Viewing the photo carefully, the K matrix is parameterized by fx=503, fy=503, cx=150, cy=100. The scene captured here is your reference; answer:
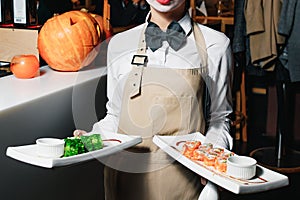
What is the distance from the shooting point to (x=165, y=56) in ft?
4.60

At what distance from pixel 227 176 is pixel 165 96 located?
30 cm

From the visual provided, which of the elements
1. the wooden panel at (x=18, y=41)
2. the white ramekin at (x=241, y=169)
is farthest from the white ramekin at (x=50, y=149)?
the wooden panel at (x=18, y=41)

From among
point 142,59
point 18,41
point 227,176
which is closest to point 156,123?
point 142,59

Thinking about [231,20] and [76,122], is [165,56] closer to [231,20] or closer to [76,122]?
[76,122]

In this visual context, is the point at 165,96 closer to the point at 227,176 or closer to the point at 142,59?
the point at 142,59

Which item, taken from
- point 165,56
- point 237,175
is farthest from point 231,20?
point 237,175

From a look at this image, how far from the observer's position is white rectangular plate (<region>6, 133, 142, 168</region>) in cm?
114

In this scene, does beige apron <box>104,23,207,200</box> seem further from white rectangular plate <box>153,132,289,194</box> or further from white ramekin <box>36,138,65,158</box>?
white ramekin <box>36,138,65,158</box>

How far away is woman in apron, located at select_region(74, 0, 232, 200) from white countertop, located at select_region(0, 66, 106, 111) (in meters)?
0.24

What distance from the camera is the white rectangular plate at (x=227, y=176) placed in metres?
1.12

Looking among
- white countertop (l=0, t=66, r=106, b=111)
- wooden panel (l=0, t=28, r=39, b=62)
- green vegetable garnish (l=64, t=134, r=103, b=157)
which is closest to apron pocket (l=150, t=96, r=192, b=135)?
green vegetable garnish (l=64, t=134, r=103, b=157)

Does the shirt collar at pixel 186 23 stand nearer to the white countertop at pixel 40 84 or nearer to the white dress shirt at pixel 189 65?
the white dress shirt at pixel 189 65

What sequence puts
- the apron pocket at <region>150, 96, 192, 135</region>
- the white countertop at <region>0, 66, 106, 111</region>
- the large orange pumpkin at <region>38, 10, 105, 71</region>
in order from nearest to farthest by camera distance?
the apron pocket at <region>150, 96, 192, 135</region> < the white countertop at <region>0, 66, 106, 111</region> < the large orange pumpkin at <region>38, 10, 105, 71</region>

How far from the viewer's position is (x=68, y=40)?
1.77 metres
